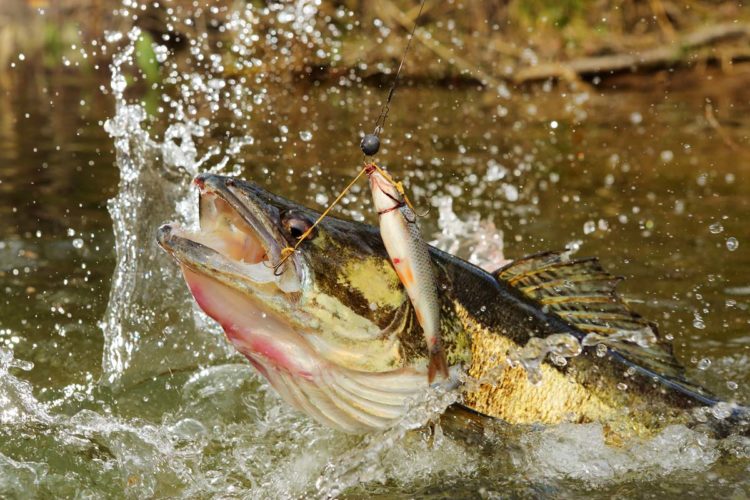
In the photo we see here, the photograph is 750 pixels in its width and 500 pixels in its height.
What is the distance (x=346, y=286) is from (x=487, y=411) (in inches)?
20.2

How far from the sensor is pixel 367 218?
6379 mm

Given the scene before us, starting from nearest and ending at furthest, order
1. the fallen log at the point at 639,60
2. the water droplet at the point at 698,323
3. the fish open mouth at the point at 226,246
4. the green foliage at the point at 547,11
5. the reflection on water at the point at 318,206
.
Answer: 1. the fish open mouth at the point at 226,246
2. the reflection on water at the point at 318,206
3. the water droplet at the point at 698,323
4. the fallen log at the point at 639,60
5. the green foliage at the point at 547,11

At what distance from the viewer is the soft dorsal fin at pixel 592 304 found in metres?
2.93

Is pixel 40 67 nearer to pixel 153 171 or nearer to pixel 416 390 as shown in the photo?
pixel 153 171

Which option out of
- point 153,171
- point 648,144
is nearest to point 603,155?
point 648,144

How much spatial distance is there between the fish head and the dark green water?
1.12 ft

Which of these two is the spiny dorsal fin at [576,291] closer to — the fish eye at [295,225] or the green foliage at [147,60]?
the fish eye at [295,225]

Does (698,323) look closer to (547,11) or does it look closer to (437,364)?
(437,364)

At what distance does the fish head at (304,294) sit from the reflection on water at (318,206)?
0.56 feet

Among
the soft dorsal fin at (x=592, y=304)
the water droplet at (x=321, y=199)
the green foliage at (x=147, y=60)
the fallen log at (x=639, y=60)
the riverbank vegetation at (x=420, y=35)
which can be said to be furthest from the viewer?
the fallen log at (x=639, y=60)

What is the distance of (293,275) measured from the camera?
265 cm

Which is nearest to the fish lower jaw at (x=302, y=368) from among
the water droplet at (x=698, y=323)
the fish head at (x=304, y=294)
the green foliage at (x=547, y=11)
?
the fish head at (x=304, y=294)

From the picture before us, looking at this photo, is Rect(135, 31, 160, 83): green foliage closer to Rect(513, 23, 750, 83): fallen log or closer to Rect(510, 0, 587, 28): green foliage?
Rect(513, 23, 750, 83): fallen log

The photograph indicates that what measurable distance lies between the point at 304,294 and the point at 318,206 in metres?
4.14
